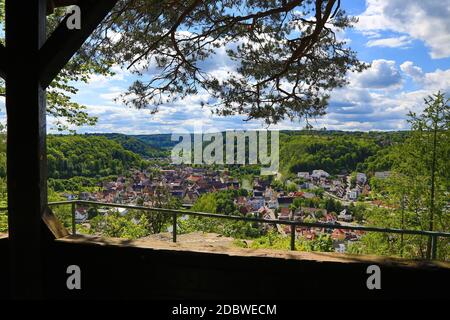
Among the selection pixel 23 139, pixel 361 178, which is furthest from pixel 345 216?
pixel 23 139

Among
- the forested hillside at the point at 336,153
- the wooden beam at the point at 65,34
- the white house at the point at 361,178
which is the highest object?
the wooden beam at the point at 65,34

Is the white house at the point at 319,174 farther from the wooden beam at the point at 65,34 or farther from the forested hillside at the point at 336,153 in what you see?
the wooden beam at the point at 65,34

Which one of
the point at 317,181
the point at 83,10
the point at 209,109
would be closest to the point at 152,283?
the point at 83,10

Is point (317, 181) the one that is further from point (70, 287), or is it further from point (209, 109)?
point (70, 287)

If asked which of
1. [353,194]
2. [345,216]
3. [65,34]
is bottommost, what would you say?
[345,216]

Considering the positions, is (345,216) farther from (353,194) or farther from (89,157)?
(89,157)

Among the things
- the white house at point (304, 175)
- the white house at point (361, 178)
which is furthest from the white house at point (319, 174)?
the white house at point (361, 178)

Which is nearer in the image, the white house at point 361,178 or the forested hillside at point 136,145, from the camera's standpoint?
the forested hillside at point 136,145
